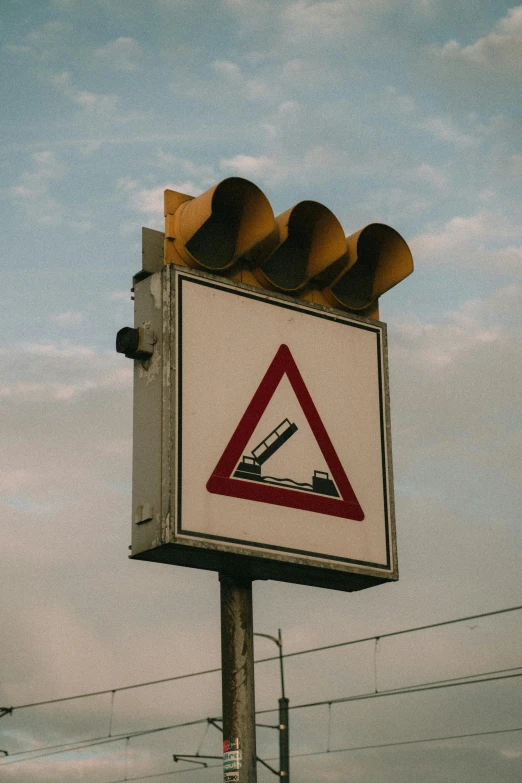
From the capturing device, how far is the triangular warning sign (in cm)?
1002

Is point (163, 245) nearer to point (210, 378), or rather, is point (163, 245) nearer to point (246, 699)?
point (210, 378)

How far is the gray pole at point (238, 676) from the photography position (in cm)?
953

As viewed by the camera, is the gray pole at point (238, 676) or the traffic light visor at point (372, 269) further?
the traffic light visor at point (372, 269)

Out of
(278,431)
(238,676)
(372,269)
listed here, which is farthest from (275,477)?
(372,269)

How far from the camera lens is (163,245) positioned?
35.4 ft

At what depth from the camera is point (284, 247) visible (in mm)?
11391

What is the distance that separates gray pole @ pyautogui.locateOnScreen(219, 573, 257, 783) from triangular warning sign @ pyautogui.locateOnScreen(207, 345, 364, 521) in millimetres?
766

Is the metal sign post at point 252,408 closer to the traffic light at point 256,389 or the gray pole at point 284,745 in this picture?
the traffic light at point 256,389

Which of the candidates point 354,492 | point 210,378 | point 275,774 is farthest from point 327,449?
point 275,774

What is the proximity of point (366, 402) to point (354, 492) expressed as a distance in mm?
934

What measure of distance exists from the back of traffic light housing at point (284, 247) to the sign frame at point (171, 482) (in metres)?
0.31

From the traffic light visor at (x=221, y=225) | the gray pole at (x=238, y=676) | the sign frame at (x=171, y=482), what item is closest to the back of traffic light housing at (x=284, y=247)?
the traffic light visor at (x=221, y=225)

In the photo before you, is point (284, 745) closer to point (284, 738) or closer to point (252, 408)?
point (284, 738)

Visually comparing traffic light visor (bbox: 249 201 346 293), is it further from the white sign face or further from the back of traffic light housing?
the white sign face
